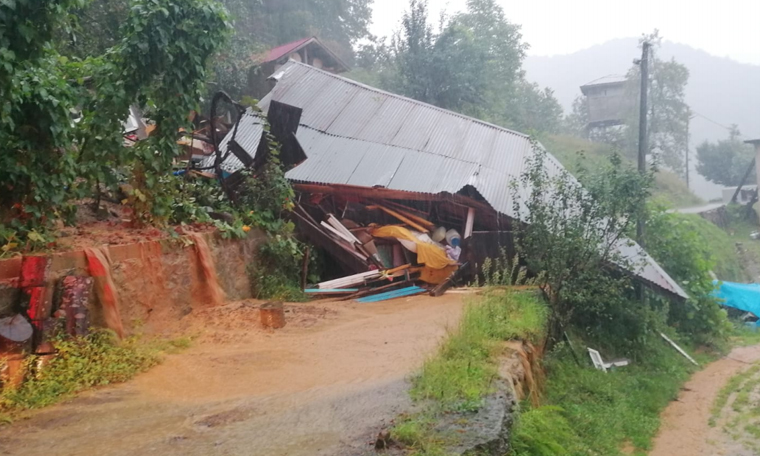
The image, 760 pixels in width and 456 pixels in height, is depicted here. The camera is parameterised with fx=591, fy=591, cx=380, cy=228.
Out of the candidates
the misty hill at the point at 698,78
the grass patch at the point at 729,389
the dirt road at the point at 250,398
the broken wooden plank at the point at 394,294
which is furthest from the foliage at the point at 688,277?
the misty hill at the point at 698,78

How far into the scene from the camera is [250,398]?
5094mm

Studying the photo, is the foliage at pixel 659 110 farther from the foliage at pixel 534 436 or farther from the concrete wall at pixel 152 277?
the foliage at pixel 534 436

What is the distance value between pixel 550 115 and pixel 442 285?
88.4 feet

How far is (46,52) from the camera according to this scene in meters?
6.60

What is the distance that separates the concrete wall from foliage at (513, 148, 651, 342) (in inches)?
189

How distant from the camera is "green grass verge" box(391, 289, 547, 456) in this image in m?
3.95

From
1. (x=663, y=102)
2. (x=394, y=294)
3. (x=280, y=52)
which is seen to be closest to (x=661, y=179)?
(x=663, y=102)

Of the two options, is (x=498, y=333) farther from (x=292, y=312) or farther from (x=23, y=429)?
(x=23, y=429)

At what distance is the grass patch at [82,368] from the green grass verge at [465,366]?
2836 mm

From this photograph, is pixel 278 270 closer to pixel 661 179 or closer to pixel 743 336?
pixel 743 336

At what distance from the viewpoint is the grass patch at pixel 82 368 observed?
482cm

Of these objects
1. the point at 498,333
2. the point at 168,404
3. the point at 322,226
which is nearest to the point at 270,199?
the point at 322,226

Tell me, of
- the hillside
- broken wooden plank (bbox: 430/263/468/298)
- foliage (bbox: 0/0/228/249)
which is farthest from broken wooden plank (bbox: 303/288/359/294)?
the hillside

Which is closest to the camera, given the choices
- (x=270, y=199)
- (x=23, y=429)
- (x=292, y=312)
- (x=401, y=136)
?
(x=23, y=429)
